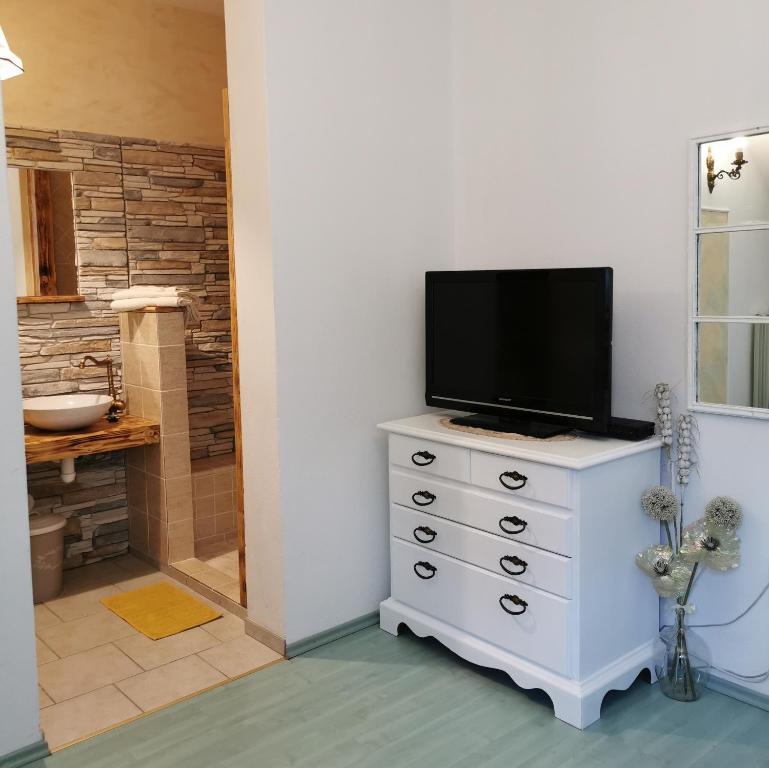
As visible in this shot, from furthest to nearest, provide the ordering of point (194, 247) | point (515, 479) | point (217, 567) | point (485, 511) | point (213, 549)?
point (194, 247), point (213, 549), point (217, 567), point (485, 511), point (515, 479)

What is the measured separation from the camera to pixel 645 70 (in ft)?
8.82

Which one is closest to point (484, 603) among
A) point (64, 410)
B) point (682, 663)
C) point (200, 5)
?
point (682, 663)

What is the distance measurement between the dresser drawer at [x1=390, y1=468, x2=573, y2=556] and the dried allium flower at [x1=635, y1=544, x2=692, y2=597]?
0.30 m

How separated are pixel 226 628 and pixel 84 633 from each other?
56 centimetres

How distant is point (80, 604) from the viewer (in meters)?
3.54

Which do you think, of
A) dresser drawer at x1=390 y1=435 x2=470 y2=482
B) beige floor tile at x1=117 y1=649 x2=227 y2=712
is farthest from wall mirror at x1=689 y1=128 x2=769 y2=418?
beige floor tile at x1=117 y1=649 x2=227 y2=712

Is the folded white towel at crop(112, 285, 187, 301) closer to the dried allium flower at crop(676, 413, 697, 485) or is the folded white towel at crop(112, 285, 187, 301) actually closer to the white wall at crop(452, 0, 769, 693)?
the white wall at crop(452, 0, 769, 693)

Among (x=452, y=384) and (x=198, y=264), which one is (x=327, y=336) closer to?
(x=452, y=384)

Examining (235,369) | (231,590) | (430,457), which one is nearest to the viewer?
(430,457)

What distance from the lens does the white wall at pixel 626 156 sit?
8.32 ft

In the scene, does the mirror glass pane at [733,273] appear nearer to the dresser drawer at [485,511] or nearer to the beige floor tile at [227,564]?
the dresser drawer at [485,511]

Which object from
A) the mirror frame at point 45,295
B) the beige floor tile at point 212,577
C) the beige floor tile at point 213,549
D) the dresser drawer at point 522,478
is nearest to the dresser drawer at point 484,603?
the dresser drawer at point 522,478

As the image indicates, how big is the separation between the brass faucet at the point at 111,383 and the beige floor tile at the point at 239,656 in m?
1.32

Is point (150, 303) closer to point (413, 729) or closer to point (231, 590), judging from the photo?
point (231, 590)
